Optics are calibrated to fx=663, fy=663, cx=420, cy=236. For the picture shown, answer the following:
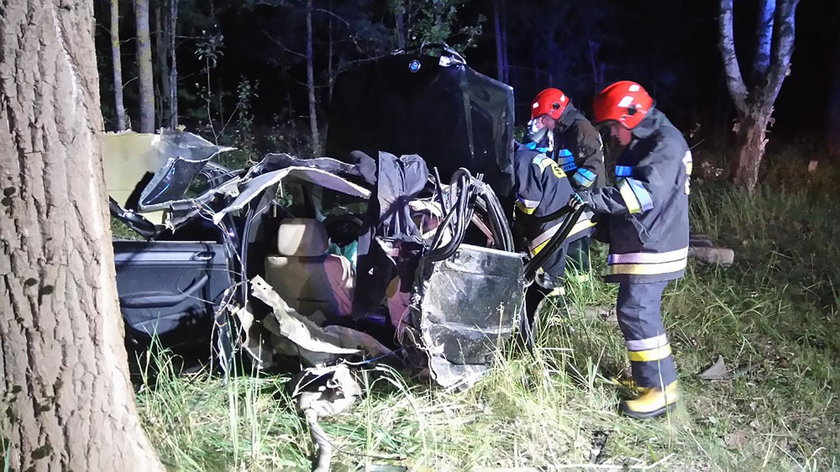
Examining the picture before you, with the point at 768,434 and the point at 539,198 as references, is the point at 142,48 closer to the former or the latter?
the point at 539,198

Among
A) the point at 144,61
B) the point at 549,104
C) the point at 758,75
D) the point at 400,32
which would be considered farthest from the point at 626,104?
the point at 400,32

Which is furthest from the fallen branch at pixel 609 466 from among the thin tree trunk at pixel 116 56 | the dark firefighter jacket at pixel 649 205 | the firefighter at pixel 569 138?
the thin tree trunk at pixel 116 56

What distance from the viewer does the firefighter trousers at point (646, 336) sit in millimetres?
3480

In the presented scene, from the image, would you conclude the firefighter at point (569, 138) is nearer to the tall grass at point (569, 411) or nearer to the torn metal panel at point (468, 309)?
the tall grass at point (569, 411)

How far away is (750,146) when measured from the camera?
757 centimetres

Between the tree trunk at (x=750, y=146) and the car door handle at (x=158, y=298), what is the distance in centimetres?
636

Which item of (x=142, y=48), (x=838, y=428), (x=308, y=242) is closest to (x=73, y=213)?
(x=308, y=242)

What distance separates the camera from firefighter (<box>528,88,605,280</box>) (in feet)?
16.6

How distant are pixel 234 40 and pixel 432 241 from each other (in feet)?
31.7

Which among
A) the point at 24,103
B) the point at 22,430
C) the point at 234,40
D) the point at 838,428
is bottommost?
the point at 838,428

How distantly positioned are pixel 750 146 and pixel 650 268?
4.99 meters

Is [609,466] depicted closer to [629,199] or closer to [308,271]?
[629,199]

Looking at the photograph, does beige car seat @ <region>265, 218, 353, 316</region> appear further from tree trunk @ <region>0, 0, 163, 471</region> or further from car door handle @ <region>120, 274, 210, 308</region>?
tree trunk @ <region>0, 0, 163, 471</region>

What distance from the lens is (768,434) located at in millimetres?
3318
